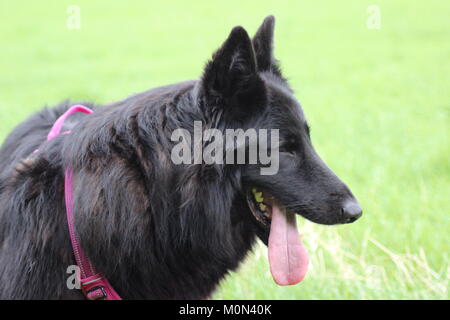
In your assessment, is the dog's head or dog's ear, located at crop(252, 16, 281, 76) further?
dog's ear, located at crop(252, 16, 281, 76)

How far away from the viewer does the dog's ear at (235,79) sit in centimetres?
247

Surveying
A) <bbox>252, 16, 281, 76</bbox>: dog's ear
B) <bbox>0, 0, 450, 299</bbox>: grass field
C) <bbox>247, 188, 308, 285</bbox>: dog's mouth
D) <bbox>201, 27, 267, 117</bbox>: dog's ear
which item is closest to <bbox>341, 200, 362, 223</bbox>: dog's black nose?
<bbox>247, 188, 308, 285</bbox>: dog's mouth

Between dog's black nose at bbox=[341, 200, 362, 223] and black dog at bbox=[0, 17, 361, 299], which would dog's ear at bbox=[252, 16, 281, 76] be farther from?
dog's black nose at bbox=[341, 200, 362, 223]

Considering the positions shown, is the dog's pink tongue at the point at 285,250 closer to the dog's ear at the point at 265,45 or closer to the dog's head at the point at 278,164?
the dog's head at the point at 278,164

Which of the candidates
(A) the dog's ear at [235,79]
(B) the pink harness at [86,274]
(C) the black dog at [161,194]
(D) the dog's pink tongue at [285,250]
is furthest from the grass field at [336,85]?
(A) the dog's ear at [235,79]

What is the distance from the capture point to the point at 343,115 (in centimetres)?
817

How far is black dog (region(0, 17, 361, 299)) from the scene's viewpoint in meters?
2.52

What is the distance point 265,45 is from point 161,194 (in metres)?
1.00

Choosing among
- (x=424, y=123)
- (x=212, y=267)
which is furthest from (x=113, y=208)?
(x=424, y=123)

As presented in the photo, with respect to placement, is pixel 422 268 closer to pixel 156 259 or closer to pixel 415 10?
pixel 156 259

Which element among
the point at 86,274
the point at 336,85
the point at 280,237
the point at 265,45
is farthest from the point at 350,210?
the point at 336,85

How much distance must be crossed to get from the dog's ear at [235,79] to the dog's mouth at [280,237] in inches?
16.9

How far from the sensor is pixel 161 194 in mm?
2529
